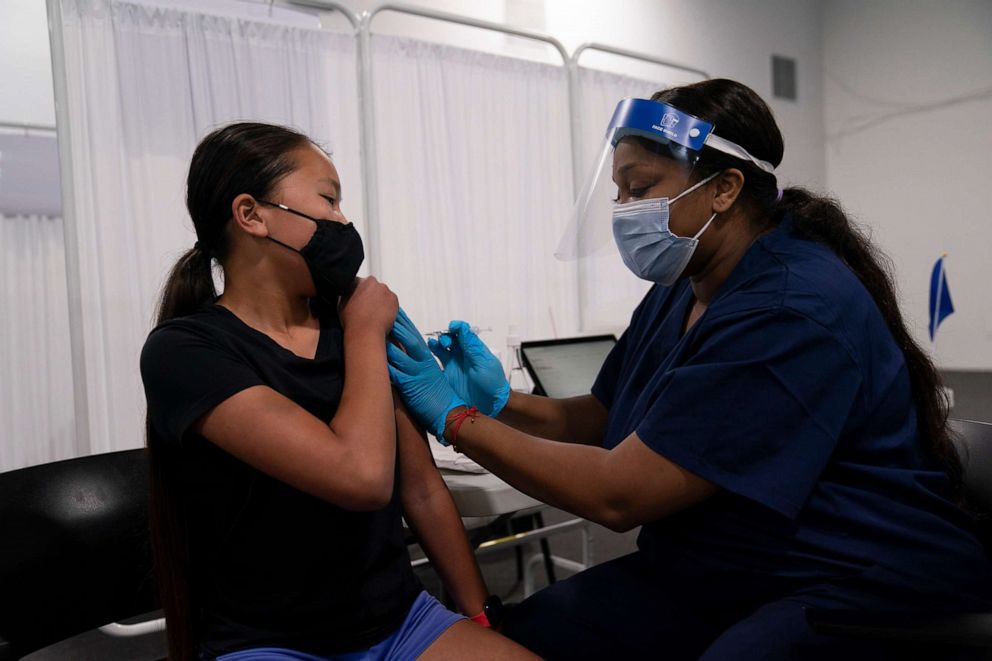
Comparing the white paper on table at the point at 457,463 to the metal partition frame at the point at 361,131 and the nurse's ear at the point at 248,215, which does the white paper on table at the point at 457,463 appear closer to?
the nurse's ear at the point at 248,215

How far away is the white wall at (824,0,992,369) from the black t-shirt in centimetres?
471

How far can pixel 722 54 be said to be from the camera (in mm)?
4848

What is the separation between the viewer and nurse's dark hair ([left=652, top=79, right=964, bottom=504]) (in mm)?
1222

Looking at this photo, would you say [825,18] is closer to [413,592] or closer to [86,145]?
[86,145]

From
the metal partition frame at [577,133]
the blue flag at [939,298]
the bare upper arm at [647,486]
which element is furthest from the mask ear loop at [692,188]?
the blue flag at [939,298]

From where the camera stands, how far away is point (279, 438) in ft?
3.23

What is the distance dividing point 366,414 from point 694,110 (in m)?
0.71

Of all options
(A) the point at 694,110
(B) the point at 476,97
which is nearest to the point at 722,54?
(B) the point at 476,97

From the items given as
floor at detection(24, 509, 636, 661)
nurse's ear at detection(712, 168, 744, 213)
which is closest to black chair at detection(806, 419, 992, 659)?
nurse's ear at detection(712, 168, 744, 213)

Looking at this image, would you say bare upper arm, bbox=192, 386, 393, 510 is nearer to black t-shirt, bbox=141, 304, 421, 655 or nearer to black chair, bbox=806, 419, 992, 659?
black t-shirt, bbox=141, 304, 421, 655

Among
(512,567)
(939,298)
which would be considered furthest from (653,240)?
(939,298)

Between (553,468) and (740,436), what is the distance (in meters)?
0.27

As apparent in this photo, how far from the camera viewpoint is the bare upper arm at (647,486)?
1.10 meters

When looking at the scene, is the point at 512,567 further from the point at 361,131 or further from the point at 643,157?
the point at 643,157
